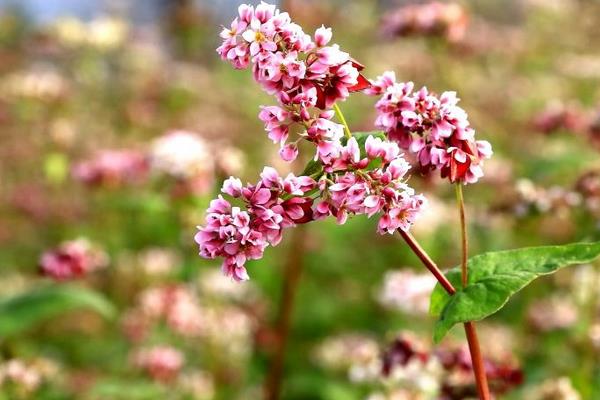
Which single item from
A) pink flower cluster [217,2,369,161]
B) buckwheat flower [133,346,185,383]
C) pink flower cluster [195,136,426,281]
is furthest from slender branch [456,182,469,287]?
buckwheat flower [133,346,185,383]

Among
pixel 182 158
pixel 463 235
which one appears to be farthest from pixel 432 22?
pixel 463 235

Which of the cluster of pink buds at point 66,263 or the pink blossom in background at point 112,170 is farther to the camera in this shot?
the pink blossom in background at point 112,170

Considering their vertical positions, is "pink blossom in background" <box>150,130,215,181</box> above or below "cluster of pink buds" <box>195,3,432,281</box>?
above

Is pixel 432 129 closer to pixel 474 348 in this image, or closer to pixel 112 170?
pixel 474 348

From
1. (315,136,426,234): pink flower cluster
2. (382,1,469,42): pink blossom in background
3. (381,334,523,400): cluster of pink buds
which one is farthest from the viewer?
(382,1,469,42): pink blossom in background

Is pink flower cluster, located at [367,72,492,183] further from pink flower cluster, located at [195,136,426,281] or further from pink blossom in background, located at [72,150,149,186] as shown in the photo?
pink blossom in background, located at [72,150,149,186]

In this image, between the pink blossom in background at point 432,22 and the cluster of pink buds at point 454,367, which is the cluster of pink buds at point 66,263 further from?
the pink blossom in background at point 432,22

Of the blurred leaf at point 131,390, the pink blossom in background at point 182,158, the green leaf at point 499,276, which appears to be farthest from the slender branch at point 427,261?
the pink blossom in background at point 182,158
